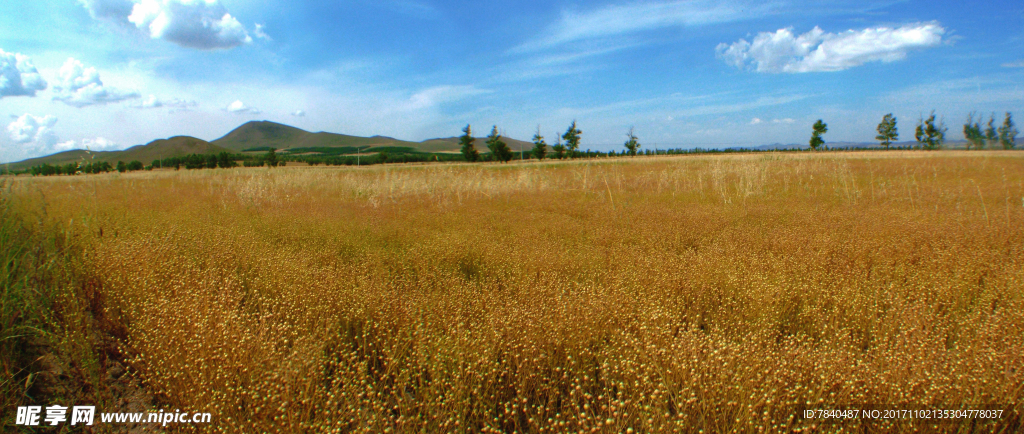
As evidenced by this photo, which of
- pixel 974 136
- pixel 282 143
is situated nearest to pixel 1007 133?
pixel 974 136

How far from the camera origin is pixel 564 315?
9.49 feet

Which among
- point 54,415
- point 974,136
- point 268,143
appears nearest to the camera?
point 54,415

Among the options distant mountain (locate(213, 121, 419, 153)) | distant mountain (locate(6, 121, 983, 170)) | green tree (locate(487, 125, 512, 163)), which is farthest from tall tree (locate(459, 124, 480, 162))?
distant mountain (locate(213, 121, 419, 153))

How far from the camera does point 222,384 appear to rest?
2.23 metres

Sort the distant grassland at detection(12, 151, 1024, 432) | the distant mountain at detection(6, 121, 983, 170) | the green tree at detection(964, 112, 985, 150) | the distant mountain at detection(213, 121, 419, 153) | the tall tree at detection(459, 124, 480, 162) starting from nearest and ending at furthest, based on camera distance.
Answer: the distant grassland at detection(12, 151, 1024, 432) → the green tree at detection(964, 112, 985, 150) → the tall tree at detection(459, 124, 480, 162) → the distant mountain at detection(6, 121, 983, 170) → the distant mountain at detection(213, 121, 419, 153)

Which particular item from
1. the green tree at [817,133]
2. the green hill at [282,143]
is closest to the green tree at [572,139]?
the green tree at [817,133]

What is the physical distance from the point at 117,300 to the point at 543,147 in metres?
45.7

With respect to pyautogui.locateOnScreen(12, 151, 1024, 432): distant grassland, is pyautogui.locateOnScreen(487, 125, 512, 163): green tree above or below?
above

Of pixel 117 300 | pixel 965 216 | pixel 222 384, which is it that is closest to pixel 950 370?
pixel 222 384

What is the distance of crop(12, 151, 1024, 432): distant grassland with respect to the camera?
2.10 meters

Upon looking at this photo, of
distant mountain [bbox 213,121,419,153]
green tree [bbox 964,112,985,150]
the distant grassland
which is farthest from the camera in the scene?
distant mountain [bbox 213,121,419,153]

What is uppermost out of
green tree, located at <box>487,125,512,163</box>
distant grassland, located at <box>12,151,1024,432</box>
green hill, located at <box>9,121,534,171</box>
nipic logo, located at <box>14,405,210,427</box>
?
green hill, located at <box>9,121,534,171</box>

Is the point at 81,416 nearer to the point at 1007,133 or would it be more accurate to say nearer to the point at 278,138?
the point at 1007,133

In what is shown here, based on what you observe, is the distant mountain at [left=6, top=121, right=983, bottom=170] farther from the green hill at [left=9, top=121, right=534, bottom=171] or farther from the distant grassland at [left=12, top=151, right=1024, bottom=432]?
the distant grassland at [left=12, top=151, right=1024, bottom=432]
